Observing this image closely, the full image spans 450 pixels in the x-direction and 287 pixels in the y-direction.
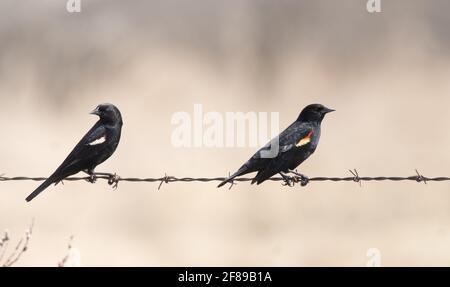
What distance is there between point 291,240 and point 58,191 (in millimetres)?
4756

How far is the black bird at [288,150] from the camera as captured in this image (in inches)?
492

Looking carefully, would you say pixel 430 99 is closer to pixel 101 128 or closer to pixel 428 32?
pixel 428 32

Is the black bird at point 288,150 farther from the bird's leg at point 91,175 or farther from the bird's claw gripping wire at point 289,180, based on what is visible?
the bird's leg at point 91,175

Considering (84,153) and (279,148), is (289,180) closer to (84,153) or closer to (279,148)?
(279,148)

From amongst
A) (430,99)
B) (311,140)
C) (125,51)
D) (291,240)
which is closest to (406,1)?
(430,99)

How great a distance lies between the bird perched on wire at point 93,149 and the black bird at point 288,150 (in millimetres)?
1198

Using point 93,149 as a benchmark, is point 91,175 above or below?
below

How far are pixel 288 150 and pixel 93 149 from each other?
1823mm

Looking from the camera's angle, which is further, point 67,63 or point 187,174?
point 67,63

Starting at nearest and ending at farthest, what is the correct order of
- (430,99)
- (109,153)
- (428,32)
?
1. (109,153)
2. (430,99)
3. (428,32)

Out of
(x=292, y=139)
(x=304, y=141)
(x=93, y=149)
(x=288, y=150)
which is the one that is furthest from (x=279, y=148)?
(x=93, y=149)

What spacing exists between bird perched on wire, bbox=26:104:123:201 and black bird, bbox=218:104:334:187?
3.93ft

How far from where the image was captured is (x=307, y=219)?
91.6ft

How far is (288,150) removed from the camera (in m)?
12.8
